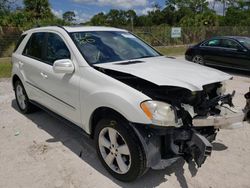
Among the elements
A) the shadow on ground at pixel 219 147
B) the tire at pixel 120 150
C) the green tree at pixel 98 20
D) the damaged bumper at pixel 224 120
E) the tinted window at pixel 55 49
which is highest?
the green tree at pixel 98 20

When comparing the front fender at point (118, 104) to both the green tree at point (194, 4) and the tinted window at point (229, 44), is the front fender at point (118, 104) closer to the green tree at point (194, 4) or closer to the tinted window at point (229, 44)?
the tinted window at point (229, 44)

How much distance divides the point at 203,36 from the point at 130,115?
24.0 metres

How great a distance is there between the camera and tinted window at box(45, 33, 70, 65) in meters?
3.89

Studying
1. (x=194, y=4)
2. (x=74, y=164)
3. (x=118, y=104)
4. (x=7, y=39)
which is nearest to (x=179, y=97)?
(x=118, y=104)

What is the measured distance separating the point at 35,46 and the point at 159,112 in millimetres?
2972

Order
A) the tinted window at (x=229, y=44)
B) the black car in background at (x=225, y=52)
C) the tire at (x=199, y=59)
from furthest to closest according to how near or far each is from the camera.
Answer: the tire at (x=199, y=59) < the tinted window at (x=229, y=44) < the black car in background at (x=225, y=52)

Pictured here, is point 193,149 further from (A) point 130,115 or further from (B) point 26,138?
(B) point 26,138

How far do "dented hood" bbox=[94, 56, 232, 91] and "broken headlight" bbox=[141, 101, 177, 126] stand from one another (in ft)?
0.75

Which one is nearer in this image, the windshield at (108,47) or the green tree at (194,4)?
the windshield at (108,47)

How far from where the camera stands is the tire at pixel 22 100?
5.22 meters

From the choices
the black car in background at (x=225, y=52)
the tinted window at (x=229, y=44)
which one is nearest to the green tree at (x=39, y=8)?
the black car in background at (x=225, y=52)

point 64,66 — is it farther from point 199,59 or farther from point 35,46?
point 199,59

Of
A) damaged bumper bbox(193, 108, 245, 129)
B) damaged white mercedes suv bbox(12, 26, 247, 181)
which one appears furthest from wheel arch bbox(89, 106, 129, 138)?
damaged bumper bbox(193, 108, 245, 129)

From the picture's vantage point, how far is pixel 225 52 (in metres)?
10.1
